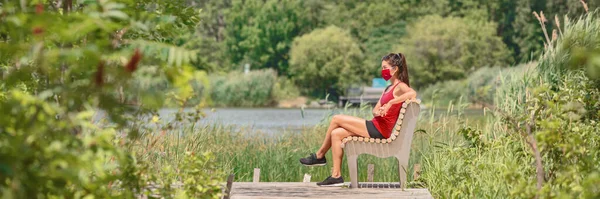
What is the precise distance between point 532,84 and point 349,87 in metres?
40.1

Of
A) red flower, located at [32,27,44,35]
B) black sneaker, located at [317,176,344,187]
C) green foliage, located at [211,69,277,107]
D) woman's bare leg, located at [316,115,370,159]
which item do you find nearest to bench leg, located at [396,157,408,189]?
woman's bare leg, located at [316,115,370,159]

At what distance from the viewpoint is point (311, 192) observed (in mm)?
6734

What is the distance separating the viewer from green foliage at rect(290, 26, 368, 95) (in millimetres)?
47812

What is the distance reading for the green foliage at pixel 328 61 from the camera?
4781 centimetres

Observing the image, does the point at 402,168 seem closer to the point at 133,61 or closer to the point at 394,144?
the point at 394,144

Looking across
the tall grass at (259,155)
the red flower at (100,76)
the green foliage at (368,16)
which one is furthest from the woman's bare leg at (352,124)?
the green foliage at (368,16)

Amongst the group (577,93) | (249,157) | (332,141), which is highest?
(577,93)

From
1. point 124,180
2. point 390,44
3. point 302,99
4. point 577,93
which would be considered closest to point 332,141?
point 577,93

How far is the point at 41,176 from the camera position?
3037 mm

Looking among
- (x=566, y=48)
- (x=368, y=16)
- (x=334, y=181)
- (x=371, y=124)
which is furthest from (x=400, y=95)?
(x=368, y=16)

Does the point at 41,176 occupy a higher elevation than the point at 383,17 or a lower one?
higher

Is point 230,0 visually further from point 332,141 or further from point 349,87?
point 332,141

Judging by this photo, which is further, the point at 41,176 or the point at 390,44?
the point at 390,44

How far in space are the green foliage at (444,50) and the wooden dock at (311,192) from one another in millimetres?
38862
